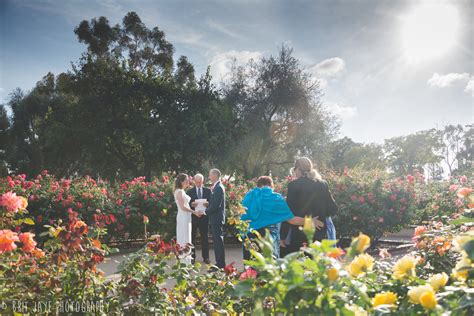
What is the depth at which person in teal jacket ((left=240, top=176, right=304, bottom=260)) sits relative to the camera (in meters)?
5.39

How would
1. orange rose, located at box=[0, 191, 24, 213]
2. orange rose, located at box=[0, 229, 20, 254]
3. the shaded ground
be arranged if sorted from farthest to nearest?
the shaded ground, orange rose, located at box=[0, 191, 24, 213], orange rose, located at box=[0, 229, 20, 254]

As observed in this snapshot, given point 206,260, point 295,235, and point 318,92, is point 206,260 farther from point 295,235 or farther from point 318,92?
point 318,92

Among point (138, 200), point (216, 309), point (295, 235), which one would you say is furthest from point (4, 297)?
point (138, 200)

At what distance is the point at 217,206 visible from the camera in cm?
739

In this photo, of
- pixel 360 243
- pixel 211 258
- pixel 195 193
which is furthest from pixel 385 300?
pixel 211 258

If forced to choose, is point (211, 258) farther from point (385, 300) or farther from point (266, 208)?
point (385, 300)

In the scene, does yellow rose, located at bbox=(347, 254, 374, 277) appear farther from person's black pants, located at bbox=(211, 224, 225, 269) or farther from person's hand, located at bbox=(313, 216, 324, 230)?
person's black pants, located at bbox=(211, 224, 225, 269)

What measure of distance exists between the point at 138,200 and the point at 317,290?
9.42 metres

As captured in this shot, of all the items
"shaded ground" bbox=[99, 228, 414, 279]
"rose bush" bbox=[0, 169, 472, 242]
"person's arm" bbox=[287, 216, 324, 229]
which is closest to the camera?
"person's arm" bbox=[287, 216, 324, 229]

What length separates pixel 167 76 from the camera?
26516 millimetres

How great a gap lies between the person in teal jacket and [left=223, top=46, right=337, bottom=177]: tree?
21.7m

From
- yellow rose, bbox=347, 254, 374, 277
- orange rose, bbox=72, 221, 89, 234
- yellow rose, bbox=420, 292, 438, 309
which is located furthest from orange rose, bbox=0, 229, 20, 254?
yellow rose, bbox=420, 292, 438, 309

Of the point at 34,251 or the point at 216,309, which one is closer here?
the point at 216,309

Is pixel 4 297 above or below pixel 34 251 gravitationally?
below
